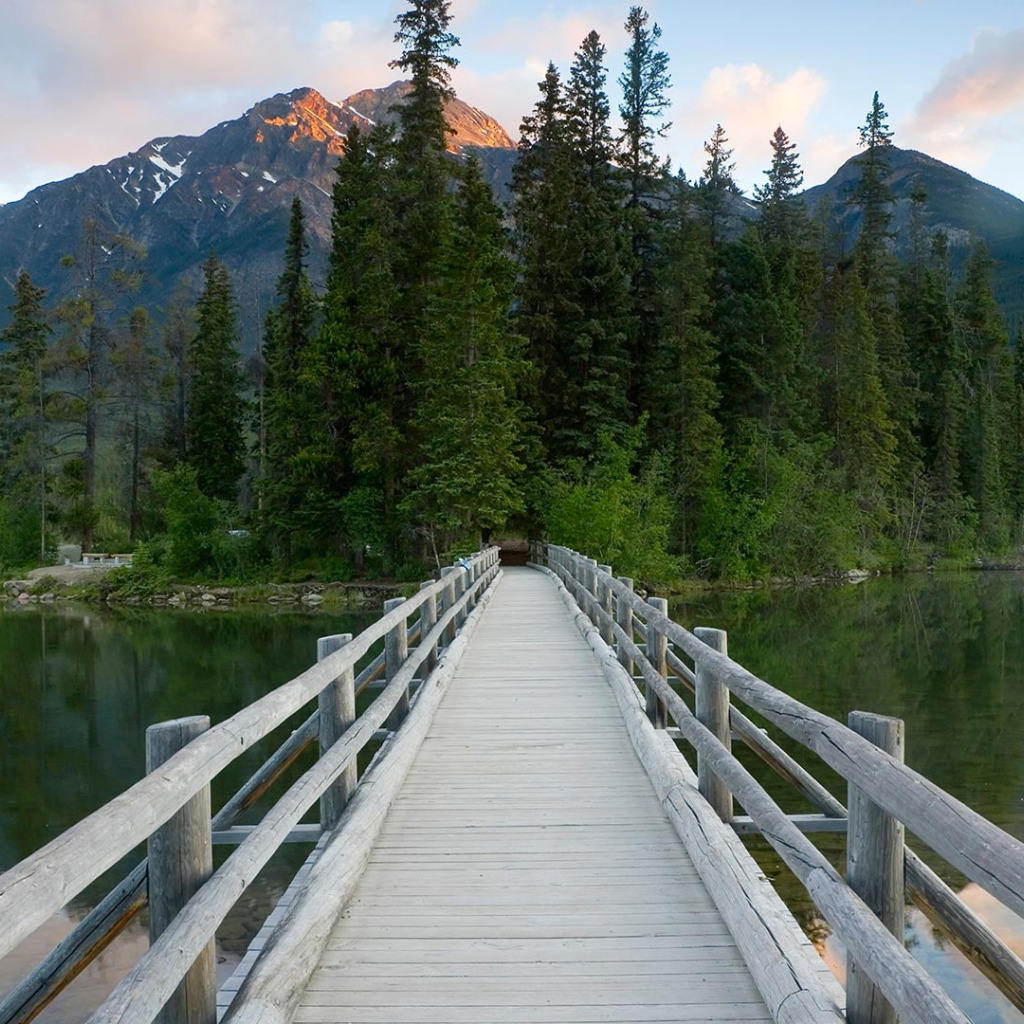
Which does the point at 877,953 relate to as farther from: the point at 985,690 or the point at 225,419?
the point at 225,419

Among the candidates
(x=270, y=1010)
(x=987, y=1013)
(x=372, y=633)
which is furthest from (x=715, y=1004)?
(x=987, y=1013)

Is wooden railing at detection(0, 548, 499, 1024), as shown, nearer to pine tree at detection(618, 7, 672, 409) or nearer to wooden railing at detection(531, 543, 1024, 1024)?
wooden railing at detection(531, 543, 1024, 1024)

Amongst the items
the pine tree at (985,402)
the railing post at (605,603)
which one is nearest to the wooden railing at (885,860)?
the railing post at (605,603)

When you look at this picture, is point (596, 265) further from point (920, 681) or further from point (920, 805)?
point (920, 805)

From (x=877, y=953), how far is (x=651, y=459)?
36.0 metres

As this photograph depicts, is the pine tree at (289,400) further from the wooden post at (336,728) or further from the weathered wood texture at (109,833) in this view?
the weathered wood texture at (109,833)

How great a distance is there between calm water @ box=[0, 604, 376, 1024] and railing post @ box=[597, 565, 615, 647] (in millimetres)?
4602

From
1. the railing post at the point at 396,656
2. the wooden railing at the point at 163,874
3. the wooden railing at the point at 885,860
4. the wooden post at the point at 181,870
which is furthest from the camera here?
the railing post at the point at 396,656

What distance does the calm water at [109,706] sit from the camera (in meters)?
8.98

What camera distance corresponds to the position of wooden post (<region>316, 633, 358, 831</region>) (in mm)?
4770

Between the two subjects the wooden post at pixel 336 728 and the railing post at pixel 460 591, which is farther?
the railing post at pixel 460 591

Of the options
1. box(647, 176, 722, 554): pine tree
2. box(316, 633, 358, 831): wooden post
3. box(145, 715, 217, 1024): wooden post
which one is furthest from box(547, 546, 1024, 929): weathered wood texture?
box(647, 176, 722, 554): pine tree

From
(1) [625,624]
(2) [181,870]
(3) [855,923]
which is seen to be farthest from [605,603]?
(2) [181,870]

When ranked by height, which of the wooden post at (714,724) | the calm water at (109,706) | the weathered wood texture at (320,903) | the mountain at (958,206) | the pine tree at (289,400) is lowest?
the calm water at (109,706)
